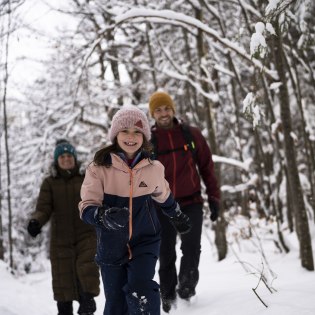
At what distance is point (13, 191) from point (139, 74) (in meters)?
8.93

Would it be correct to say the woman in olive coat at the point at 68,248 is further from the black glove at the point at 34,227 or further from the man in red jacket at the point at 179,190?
the man in red jacket at the point at 179,190

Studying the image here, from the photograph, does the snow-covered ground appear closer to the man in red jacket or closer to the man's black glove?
the man in red jacket

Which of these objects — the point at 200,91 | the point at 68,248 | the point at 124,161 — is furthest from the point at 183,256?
the point at 200,91

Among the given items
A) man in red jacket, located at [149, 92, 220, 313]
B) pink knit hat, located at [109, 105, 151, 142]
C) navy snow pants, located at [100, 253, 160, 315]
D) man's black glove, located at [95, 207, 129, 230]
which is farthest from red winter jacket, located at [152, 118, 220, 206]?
man's black glove, located at [95, 207, 129, 230]

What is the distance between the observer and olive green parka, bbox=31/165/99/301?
3.99 meters

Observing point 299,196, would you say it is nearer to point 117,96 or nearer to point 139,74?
point 117,96

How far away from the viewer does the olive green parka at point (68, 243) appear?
399 cm

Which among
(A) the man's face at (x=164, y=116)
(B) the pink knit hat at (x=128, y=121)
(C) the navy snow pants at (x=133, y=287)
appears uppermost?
(A) the man's face at (x=164, y=116)

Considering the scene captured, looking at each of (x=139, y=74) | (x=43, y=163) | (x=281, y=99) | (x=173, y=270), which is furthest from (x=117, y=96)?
(x=173, y=270)

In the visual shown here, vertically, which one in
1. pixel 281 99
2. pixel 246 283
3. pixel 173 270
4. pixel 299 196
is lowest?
pixel 246 283

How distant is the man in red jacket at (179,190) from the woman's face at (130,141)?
3.13 feet

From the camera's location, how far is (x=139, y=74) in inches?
561

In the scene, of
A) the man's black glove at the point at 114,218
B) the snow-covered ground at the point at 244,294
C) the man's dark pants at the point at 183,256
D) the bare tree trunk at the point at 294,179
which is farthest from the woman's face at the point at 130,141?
the bare tree trunk at the point at 294,179

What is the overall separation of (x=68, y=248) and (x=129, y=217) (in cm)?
161
